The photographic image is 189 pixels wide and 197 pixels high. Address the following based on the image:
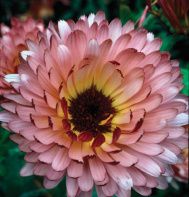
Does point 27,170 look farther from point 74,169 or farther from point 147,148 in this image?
point 147,148

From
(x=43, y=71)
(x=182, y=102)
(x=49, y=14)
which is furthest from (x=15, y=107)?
(x=49, y=14)

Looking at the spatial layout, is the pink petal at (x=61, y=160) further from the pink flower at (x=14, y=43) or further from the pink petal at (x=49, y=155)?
the pink flower at (x=14, y=43)

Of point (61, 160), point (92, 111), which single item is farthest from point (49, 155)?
point (92, 111)

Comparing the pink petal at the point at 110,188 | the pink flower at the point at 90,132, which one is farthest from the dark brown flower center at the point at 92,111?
the pink petal at the point at 110,188

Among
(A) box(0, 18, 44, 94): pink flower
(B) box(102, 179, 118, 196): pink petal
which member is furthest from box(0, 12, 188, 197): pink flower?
(A) box(0, 18, 44, 94): pink flower

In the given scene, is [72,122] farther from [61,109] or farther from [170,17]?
[170,17]
